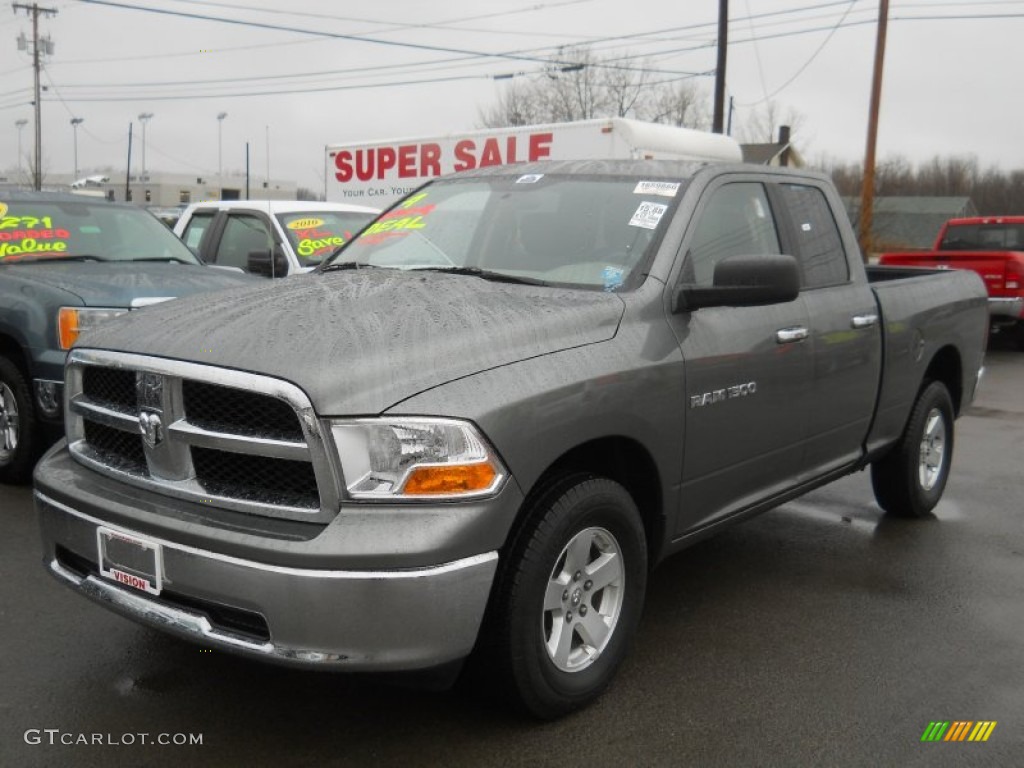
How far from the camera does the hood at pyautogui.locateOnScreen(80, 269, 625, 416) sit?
2.72 metres

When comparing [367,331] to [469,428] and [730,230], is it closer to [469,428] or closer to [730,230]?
[469,428]

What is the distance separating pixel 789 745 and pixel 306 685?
1.63 meters

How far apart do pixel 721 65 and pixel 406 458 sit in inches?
806

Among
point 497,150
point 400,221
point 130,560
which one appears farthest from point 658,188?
point 497,150

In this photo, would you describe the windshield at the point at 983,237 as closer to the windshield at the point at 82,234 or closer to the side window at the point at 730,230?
the side window at the point at 730,230

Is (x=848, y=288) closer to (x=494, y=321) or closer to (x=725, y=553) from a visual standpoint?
(x=725, y=553)

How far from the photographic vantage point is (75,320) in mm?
5457

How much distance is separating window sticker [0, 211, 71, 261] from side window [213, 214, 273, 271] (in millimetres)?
2187

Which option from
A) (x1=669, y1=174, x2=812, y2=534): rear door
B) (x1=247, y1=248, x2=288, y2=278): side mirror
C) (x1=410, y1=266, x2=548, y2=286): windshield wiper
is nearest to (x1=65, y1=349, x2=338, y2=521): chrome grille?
(x1=410, y1=266, x2=548, y2=286): windshield wiper

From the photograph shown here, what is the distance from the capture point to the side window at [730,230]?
3867 mm

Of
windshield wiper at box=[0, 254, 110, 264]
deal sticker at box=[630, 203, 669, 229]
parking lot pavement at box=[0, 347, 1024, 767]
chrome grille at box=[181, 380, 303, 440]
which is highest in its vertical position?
deal sticker at box=[630, 203, 669, 229]

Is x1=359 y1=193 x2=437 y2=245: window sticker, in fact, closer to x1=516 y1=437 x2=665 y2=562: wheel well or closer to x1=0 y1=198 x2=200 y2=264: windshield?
x1=516 y1=437 x2=665 y2=562: wheel well

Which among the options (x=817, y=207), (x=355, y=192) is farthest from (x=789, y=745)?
(x=355, y=192)

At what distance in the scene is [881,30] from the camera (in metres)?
20.8
